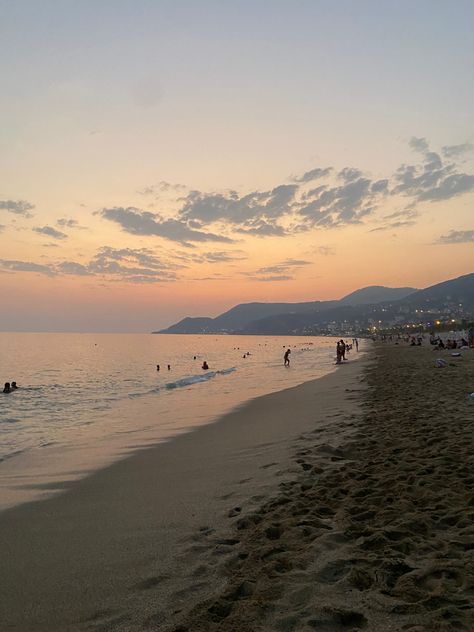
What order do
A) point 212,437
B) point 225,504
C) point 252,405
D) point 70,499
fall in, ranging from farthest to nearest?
point 252,405
point 212,437
point 70,499
point 225,504

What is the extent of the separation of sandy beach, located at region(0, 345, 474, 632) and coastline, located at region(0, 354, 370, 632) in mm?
19

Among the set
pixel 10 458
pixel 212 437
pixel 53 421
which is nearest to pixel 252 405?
pixel 212 437

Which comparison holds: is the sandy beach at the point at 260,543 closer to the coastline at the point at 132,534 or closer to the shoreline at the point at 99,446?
the coastline at the point at 132,534

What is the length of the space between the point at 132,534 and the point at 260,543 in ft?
5.09

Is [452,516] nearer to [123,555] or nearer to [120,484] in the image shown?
[123,555]

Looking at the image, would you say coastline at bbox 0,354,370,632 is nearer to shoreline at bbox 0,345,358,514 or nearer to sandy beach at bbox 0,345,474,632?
sandy beach at bbox 0,345,474,632

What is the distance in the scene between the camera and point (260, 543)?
4297mm

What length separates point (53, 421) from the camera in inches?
612

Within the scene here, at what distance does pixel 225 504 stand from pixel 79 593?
2370 millimetres

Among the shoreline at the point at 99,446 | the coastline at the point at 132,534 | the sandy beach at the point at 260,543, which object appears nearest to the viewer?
the sandy beach at the point at 260,543

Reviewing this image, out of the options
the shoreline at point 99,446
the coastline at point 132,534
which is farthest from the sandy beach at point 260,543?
the shoreline at point 99,446

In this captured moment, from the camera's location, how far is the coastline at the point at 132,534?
3.39 m

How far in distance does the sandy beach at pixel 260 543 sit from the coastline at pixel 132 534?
0.06 feet

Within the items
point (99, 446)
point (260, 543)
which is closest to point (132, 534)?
point (260, 543)
